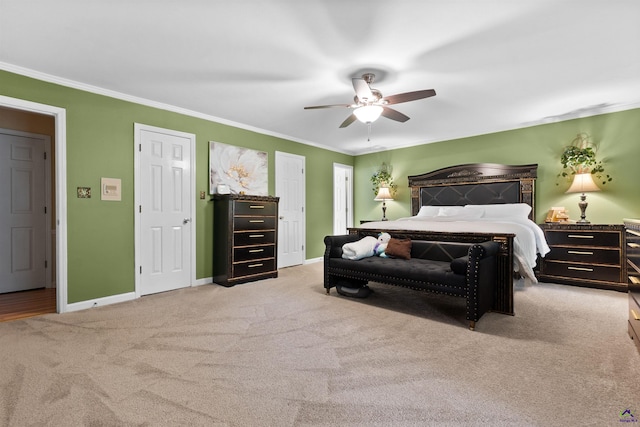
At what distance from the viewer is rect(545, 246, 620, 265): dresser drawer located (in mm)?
4125

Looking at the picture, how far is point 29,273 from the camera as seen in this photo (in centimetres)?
437

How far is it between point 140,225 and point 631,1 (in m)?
5.03

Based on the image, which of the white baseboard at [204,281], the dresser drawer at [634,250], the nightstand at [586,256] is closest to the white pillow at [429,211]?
the nightstand at [586,256]

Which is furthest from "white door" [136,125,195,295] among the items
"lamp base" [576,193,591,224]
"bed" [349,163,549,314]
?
"lamp base" [576,193,591,224]

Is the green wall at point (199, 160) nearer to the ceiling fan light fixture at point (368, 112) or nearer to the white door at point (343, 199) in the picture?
the white door at point (343, 199)

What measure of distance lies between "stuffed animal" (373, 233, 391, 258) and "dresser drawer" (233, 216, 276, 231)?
1.78 metres

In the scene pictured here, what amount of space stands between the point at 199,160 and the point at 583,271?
5.56 m

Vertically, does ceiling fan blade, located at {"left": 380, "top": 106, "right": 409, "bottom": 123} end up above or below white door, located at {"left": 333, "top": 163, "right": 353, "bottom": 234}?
above

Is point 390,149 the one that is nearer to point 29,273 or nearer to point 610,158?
point 610,158

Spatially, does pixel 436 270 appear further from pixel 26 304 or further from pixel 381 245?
pixel 26 304

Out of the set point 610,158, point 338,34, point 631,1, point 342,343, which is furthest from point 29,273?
point 610,158

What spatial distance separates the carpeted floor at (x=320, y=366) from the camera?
1.65 m

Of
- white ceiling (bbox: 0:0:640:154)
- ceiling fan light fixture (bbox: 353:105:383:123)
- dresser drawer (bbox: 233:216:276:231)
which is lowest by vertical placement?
dresser drawer (bbox: 233:216:276:231)

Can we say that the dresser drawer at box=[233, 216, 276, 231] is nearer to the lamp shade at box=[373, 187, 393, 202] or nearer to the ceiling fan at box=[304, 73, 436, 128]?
the ceiling fan at box=[304, 73, 436, 128]
